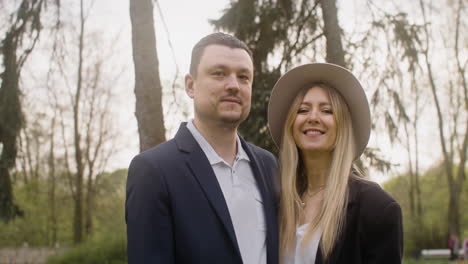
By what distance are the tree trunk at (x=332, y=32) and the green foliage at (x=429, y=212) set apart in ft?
34.7

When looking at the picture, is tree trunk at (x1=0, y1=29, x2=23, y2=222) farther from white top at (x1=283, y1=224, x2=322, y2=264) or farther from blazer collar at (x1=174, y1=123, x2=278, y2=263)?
white top at (x1=283, y1=224, x2=322, y2=264)

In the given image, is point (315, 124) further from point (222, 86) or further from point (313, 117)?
point (222, 86)

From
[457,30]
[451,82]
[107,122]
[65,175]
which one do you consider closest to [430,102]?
[451,82]

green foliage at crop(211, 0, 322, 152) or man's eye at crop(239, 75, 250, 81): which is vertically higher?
green foliage at crop(211, 0, 322, 152)

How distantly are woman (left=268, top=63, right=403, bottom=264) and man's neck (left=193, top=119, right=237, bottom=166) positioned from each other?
18.0 inches

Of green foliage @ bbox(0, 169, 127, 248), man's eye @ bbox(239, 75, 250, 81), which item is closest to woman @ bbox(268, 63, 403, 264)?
man's eye @ bbox(239, 75, 250, 81)

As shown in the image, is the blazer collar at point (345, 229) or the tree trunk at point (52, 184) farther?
the tree trunk at point (52, 184)

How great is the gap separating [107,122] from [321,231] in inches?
752

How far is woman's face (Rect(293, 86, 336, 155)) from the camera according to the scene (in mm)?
2693

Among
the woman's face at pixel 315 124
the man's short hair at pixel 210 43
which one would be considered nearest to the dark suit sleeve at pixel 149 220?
the man's short hair at pixel 210 43

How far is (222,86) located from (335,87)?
73cm

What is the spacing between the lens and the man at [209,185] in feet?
7.09

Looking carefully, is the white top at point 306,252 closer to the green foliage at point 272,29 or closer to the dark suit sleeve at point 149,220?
the dark suit sleeve at point 149,220

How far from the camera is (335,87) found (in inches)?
111
